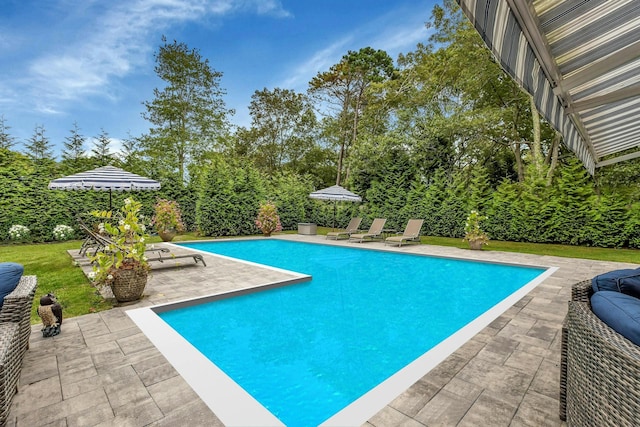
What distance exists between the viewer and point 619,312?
1.58 metres

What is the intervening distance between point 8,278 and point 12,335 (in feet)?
2.52

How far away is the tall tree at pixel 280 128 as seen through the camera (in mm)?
29891

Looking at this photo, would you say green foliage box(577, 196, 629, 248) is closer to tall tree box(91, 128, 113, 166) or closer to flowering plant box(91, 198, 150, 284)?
flowering plant box(91, 198, 150, 284)

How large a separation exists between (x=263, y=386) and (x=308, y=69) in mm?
25331

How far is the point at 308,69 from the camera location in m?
24.9

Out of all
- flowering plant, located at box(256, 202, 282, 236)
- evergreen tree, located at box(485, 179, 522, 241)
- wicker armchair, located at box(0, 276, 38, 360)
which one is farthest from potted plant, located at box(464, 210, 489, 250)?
wicker armchair, located at box(0, 276, 38, 360)

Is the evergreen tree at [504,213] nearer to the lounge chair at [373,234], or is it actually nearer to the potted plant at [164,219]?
the lounge chair at [373,234]

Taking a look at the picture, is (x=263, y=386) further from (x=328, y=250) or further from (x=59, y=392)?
(x=328, y=250)

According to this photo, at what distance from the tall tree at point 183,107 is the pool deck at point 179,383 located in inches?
872

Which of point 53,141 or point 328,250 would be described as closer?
point 328,250

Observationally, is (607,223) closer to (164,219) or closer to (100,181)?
(100,181)

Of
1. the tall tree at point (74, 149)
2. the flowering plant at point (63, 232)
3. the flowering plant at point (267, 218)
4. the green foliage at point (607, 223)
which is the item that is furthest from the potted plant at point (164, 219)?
the green foliage at point (607, 223)

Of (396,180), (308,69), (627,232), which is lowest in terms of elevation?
(627,232)

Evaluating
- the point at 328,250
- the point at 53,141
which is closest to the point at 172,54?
the point at 53,141
